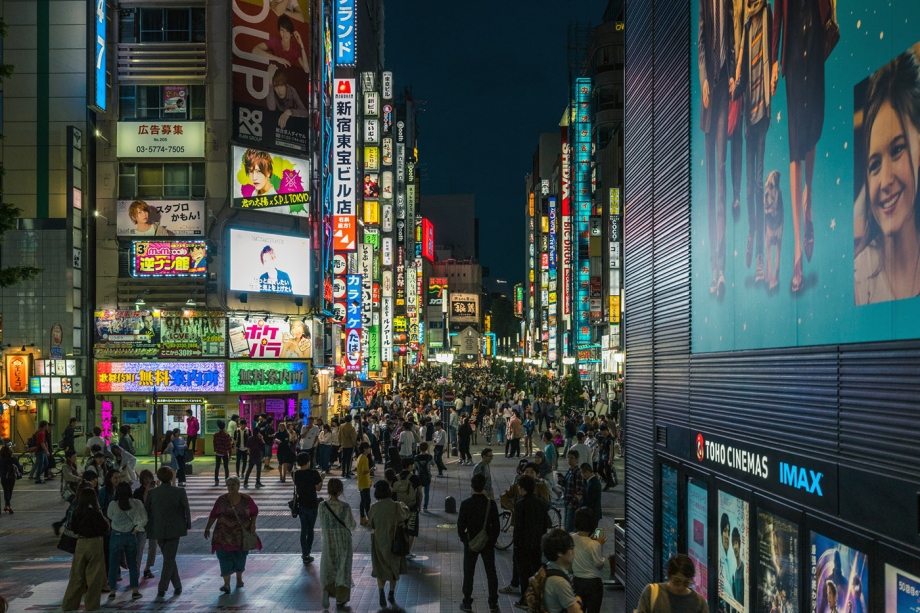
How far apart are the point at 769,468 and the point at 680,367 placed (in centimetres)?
303

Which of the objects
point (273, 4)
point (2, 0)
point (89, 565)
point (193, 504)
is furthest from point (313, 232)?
point (89, 565)

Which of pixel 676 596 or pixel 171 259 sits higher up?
pixel 171 259

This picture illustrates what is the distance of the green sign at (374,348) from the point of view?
2430 inches

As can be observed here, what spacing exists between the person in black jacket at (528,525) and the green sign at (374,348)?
49.8 meters

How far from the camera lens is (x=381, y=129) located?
73.8 metres

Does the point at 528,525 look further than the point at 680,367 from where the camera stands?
Yes

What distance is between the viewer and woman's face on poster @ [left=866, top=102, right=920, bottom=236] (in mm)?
4652

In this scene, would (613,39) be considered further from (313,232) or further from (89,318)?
(89,318)

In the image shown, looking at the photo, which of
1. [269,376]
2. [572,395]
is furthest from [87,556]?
[572,395]

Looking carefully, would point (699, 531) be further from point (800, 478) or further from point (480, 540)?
point (480, 540)

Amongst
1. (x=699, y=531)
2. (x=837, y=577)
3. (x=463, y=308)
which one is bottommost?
(x=699, y=531)

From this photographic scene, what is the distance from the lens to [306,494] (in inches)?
577

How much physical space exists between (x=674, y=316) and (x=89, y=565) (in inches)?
308

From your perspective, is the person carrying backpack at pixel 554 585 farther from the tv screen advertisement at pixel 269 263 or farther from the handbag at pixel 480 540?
the tv screen advertisement at pixel 269 263
